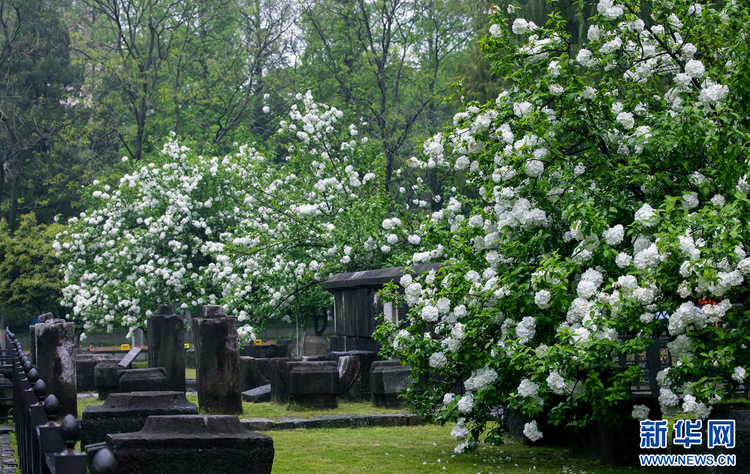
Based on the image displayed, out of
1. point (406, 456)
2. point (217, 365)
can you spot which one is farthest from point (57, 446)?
point (217, 365)

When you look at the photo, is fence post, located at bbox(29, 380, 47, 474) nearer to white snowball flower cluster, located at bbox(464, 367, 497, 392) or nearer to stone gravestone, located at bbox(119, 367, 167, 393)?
white snowball flower cluster, located at bbox(464, 367, 497, 392)

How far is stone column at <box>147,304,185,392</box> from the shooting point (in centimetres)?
1366

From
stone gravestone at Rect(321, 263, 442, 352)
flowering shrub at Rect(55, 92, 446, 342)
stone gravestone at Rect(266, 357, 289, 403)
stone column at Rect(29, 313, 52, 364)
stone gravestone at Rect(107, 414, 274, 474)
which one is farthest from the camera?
flowering shrub at Rect(55, 92, 446, 342)

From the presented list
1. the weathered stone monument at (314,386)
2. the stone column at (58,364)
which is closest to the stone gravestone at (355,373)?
the weathered stone monument at (314,386)

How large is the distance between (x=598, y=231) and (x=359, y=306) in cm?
692

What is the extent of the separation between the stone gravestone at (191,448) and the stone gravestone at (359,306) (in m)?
5.70

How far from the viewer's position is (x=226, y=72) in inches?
1252

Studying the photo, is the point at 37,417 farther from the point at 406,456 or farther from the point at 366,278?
the point at 366,278

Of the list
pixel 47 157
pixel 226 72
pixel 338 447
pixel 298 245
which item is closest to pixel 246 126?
pixel 226 72

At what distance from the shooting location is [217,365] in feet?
33.7

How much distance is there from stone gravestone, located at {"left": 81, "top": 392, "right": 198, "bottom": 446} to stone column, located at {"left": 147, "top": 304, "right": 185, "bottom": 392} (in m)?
6.75

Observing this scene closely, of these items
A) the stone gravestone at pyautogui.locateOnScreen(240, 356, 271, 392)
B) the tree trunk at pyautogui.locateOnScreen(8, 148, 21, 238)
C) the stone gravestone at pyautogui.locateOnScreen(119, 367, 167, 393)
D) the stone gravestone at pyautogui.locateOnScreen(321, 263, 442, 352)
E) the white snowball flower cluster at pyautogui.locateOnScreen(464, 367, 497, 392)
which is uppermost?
the tree trunk at pyautogui.locateOnScreen(8, 148, 21, 238)

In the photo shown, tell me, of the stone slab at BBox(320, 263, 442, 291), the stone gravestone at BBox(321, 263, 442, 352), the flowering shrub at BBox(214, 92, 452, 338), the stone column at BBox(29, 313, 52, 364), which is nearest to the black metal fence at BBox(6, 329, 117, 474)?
the stone slab at BBox(320, 263, 442, 291)

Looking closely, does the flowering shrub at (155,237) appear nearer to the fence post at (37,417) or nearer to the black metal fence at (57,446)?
the fence post at (37,417)
